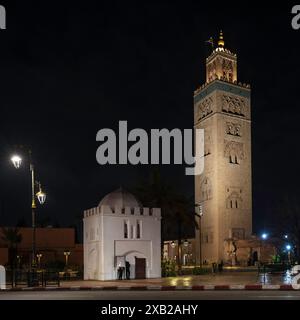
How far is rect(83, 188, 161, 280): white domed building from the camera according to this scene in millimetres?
31984

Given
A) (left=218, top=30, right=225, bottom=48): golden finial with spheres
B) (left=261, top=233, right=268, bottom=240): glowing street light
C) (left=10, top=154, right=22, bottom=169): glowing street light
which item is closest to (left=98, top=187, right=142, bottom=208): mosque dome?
(left=10, top=154, right=22, bottom=169): glowing street light

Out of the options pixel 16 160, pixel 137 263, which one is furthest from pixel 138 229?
pixel 16 160

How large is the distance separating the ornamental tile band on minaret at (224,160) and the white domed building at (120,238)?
32.7 meters

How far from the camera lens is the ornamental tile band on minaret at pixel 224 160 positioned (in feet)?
220

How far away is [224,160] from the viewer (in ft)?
226

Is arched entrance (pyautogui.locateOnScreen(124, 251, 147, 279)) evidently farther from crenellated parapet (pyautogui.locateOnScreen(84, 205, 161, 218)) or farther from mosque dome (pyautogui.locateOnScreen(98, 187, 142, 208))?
mosque dome (pyautogui.locateOnScreen(98, 187, 142, 208))

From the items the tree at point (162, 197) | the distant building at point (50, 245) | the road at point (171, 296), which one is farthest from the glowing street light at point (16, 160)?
the distant building at point (50, 245)

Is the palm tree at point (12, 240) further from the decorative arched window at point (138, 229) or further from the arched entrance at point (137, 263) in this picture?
the decorative arched window at point (138, 229)

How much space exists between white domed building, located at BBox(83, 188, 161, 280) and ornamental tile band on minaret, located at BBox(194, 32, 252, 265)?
3266cm

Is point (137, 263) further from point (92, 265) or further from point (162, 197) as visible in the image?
point (162, 197)

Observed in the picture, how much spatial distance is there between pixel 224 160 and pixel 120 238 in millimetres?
38318

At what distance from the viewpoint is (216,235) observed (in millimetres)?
66125
